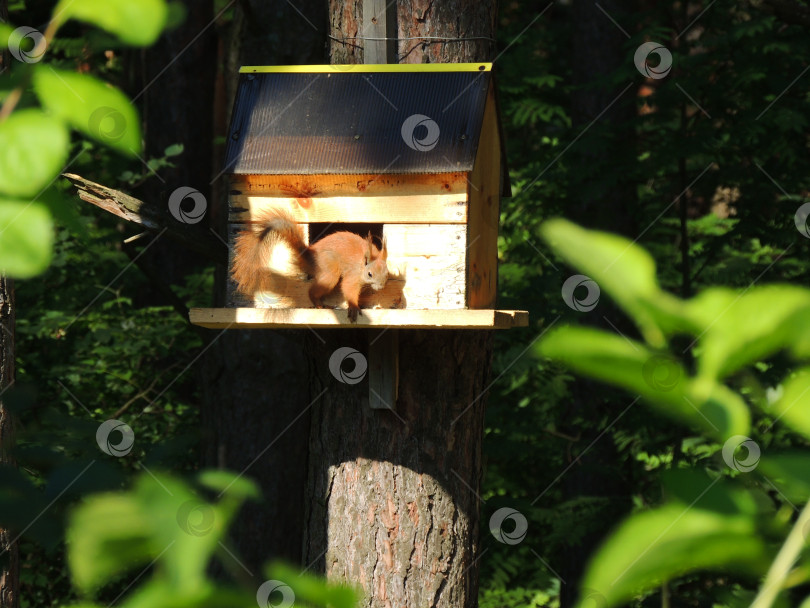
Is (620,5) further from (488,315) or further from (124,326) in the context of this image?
(488,315)

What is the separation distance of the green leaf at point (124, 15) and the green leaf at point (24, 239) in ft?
0.35

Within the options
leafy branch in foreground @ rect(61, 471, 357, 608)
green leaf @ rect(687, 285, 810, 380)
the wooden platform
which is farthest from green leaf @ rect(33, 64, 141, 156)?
the wooden platform

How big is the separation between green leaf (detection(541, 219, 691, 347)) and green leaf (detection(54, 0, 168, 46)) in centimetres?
25

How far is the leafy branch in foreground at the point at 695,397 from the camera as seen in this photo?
405mm

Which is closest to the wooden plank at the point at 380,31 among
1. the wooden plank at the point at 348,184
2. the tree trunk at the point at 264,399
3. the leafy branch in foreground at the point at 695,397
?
the wooden plank at the point at 348,184

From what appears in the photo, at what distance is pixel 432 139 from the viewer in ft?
8.61

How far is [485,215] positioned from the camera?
116 inches

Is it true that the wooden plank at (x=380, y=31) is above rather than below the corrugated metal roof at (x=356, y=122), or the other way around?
above

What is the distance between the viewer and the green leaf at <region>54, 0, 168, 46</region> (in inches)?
19.1

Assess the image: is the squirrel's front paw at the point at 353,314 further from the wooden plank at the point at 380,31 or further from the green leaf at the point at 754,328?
the green leaf at the point at 754,328

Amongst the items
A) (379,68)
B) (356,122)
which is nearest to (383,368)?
(356,122)

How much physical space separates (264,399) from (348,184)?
244 cm

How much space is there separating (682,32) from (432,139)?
267 centimetres

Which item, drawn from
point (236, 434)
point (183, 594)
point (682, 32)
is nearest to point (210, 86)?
point (236, 434)
